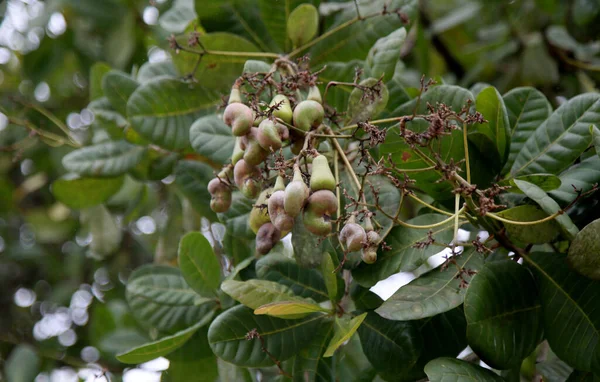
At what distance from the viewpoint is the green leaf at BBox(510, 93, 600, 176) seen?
1.14 metres

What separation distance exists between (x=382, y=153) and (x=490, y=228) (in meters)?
0.22

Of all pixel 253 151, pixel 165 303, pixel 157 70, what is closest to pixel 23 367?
pixel 165 303

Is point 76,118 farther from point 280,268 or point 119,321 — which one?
point 280,268

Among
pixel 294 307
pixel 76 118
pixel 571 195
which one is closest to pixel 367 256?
pixel 294 307

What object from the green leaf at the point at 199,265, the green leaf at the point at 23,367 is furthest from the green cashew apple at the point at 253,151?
Result: the green leaf at the point at 23,367

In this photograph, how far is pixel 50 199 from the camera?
10.6 ft

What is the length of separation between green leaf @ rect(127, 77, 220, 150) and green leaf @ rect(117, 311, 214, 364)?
43 centimetres

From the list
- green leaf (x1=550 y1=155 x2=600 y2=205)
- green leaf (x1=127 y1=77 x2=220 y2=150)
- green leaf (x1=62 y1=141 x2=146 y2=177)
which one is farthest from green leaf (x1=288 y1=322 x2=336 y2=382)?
green leaf (x1=62 y1=141 x2=146 y2=177)

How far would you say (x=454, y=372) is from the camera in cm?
97

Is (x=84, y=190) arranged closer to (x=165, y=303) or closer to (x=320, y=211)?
(x=165, y=303)

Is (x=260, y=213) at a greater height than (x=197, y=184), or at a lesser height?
greater

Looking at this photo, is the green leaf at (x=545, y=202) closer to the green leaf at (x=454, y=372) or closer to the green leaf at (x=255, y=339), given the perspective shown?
the green leaf at (x=454, y=372)

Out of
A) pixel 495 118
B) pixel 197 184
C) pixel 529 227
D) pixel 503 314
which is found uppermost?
pixel 495 118

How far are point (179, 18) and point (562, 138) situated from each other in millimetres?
1033
